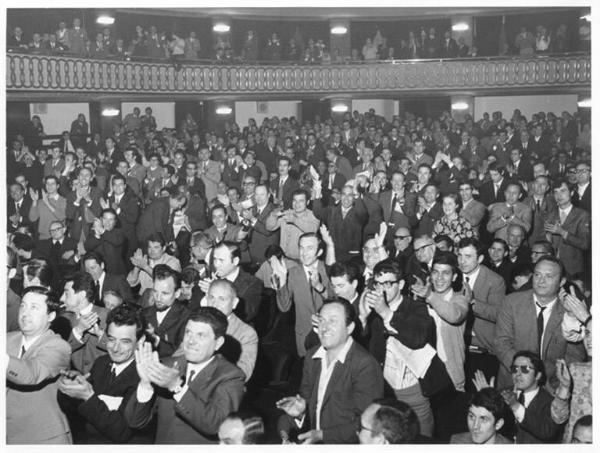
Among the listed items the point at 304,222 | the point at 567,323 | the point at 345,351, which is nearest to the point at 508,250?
the point at 304,222

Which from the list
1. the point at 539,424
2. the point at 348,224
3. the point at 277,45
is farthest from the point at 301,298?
the point at 277,45

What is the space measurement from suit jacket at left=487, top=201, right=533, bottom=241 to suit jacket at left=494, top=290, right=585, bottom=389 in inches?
140

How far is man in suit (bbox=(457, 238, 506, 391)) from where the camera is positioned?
21.2 feet

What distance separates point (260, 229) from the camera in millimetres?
9672

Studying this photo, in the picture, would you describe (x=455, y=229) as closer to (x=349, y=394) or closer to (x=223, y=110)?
(x=349, y=394)

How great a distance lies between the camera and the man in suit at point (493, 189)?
11562 millimetres

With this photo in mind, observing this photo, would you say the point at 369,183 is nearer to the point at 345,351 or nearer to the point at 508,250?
the point at 508,250

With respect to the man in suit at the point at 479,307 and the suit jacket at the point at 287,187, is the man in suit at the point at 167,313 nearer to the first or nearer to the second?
the man in suit at the point at 479,307

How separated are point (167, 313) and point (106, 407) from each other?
71.4 inches

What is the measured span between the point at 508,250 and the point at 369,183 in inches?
191

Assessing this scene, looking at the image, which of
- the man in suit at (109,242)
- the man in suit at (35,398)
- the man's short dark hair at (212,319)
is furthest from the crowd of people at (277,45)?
the man's short dark hair at (212,319)

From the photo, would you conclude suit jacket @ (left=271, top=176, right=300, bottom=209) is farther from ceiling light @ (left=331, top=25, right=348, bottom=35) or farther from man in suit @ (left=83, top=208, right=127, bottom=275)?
ceiling light @ (left=331, top=25, right=348, bottom=35)

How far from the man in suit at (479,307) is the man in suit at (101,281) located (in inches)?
121

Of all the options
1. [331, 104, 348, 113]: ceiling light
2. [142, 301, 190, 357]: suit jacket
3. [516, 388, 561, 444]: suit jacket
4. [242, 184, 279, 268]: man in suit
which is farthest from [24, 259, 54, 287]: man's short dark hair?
[331, 104, 348, 113]: ceiling light
